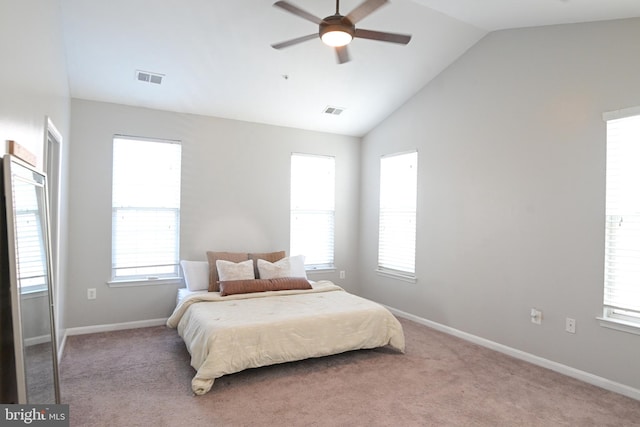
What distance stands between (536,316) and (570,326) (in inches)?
11.7

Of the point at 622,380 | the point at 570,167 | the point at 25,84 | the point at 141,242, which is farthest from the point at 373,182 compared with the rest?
the point at 25,84

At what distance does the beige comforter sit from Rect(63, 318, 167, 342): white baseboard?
94 cm

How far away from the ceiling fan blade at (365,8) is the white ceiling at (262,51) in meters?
0.94

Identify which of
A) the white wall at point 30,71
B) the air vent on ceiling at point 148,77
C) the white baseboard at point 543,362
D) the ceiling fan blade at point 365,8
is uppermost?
the air vent on ceiling at point 148,77

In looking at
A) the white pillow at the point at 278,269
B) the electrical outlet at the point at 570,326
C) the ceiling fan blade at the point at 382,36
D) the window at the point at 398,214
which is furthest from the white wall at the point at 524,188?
the ceiling fan blade at the point at 382,36

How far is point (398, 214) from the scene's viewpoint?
529 centimetres

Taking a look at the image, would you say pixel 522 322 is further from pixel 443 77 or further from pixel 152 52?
pixel 152 52

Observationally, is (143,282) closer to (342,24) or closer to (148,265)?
(148,265)

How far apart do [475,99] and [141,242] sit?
165 inches

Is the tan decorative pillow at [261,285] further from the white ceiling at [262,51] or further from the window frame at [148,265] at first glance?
the white ceiling at [262,51]

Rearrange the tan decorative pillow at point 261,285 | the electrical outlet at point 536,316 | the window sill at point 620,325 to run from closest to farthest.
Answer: the window sill at point 620,325, the electrical outlet at point 536,316, the tan decorative pillow at point 261,285

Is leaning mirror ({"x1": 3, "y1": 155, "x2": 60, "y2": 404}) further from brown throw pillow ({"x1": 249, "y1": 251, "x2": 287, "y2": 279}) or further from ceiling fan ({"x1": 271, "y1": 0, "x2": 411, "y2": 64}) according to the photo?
brown throw pillow ({"x1": 249, "y1": 251, "x2": 287, "y2": 279})

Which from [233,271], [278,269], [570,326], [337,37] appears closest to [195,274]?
[233,271]

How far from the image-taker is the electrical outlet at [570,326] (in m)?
3.32
